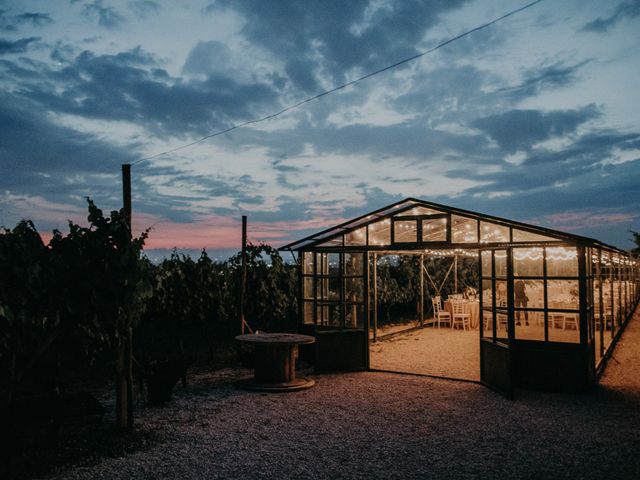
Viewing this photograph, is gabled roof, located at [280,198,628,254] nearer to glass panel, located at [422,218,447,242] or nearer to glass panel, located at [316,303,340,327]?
glass panel, located at [422,218,447,242]

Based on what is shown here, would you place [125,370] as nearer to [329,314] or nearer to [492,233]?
[329,314]

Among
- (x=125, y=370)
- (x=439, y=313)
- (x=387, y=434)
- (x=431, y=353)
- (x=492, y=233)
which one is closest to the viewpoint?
(x=387, y=434)

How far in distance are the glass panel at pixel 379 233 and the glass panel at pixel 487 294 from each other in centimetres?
188

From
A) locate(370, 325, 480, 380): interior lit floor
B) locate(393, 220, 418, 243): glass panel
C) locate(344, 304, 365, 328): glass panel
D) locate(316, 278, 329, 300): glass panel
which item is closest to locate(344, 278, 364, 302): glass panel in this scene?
locate(344, 304, 365, 328): glass panel

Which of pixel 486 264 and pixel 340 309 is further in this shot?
pixel 340 309

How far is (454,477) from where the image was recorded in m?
4.21

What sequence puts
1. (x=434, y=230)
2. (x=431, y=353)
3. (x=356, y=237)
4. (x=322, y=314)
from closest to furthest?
(x=434, y=230)
(x=322, y=314)
(x=356, y=237)
(x=431, y=353)

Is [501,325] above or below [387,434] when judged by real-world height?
above

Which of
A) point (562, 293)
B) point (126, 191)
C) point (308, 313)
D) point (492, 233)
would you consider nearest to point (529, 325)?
point (562, 293)

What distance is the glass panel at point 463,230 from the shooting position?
26.2ft

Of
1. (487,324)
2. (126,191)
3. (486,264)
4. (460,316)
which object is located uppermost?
(126,191)

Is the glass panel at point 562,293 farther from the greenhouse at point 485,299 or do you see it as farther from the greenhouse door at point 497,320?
the greenhouse door at point 497,320

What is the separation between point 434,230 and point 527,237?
4.87 feet

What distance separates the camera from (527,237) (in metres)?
7.53
